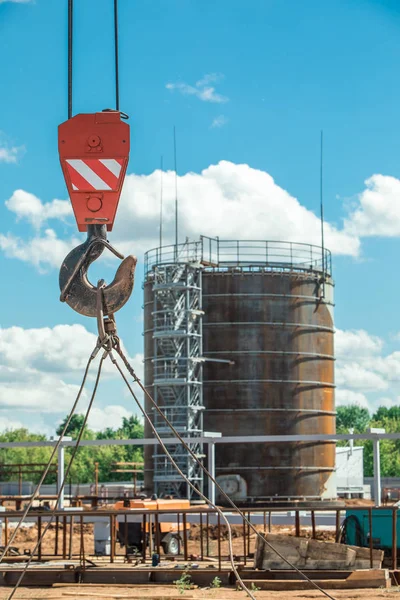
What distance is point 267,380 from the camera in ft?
122

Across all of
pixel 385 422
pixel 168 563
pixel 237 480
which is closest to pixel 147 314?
pixel 237 480

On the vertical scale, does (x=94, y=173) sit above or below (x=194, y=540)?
above

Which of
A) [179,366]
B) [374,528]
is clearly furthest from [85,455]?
[374,528]

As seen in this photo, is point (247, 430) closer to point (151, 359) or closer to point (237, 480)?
point (237, 480)

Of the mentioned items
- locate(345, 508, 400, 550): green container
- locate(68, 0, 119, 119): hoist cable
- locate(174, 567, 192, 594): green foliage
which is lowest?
locate(174, 567, 192, 594): green foliage

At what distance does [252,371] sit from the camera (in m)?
37.1

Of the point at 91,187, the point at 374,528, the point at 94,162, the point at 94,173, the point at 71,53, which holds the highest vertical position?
the point at 71,53

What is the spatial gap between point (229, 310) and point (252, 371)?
98.2 inches

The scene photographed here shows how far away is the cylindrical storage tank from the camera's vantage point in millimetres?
36500

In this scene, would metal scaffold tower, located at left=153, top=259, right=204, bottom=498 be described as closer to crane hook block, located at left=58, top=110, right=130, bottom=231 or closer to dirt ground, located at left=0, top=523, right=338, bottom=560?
dirt ground, located at left=0, top=523, right=338, bottom=560

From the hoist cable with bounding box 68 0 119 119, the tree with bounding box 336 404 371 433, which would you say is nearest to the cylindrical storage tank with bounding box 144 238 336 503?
the hoist cable with bounding box 68 0 119 119

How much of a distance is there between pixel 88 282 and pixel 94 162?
1.05 meters

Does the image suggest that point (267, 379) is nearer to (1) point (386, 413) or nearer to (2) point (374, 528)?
(2) point (374, 528)

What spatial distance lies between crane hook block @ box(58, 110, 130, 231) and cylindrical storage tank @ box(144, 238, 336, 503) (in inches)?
1108
